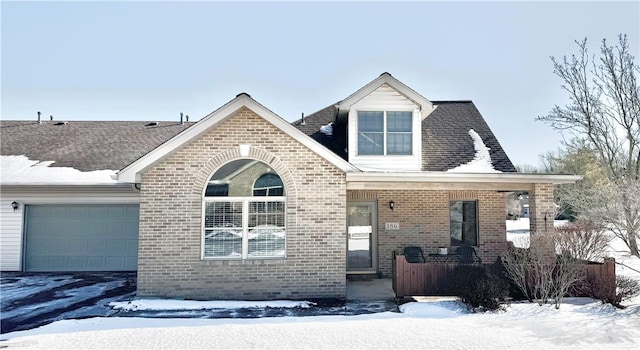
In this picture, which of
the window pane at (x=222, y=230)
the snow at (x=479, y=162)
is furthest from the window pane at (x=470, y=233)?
the window pane at (x=222, y=230)

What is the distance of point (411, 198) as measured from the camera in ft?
40.5

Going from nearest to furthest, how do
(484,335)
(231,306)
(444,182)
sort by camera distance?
Answer: (484,335) → (231,306) → (444,182)

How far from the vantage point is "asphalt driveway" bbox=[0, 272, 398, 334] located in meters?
7.68

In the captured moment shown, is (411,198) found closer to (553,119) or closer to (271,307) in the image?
(271,307)

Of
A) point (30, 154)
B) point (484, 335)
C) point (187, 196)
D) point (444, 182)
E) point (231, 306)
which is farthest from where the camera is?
point (30, 154)

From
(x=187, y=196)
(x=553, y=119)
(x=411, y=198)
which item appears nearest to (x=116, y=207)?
(x=187, y=196)

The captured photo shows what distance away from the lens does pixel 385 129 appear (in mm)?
11406

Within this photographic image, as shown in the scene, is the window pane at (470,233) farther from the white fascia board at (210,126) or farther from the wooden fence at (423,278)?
the white fascia board at (210,126)

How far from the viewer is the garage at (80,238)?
12750 millimetres

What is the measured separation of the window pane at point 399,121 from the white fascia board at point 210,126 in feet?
9.06

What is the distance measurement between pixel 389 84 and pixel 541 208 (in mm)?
4932

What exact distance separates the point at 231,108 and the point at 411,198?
6.14 m

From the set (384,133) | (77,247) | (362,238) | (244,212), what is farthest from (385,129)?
(77,247)

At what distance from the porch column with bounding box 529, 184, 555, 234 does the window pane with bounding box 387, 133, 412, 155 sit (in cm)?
331
